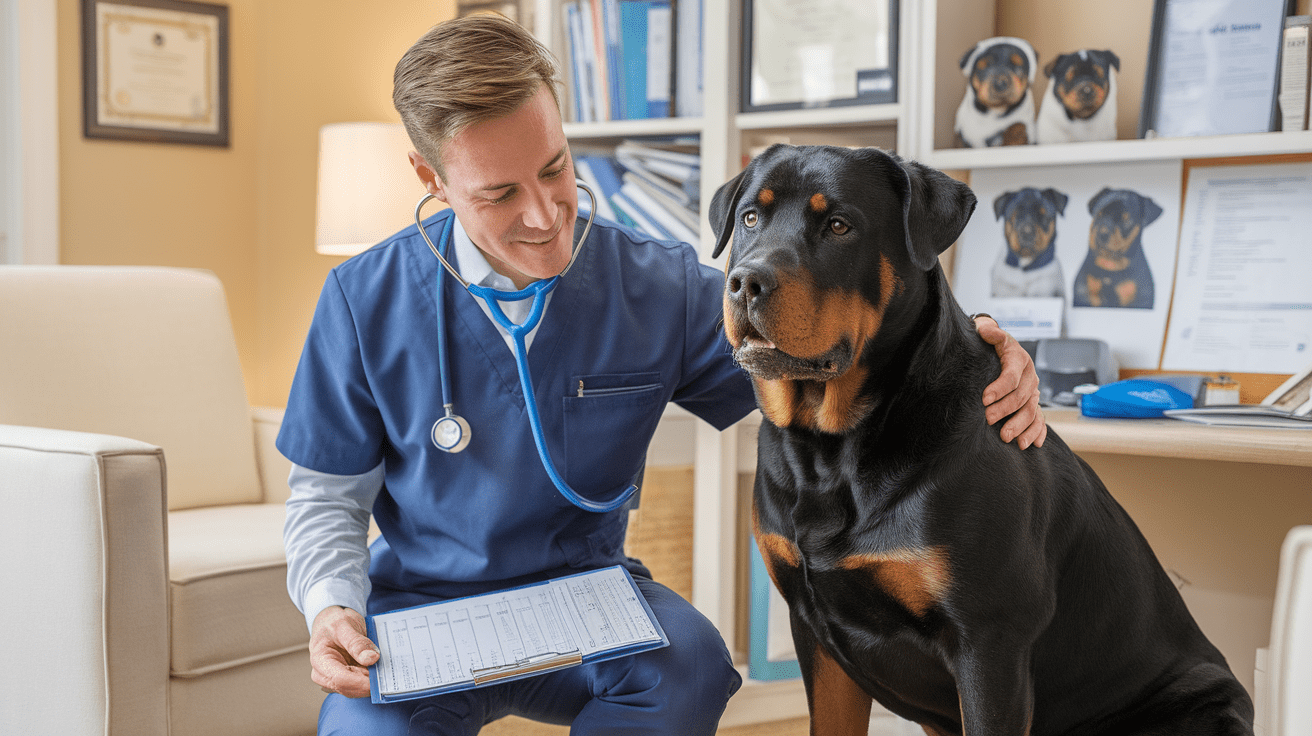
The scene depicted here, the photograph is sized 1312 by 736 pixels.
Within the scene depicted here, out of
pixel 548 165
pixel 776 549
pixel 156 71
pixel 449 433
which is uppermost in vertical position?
pixel 156 71

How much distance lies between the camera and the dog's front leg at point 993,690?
945 mm

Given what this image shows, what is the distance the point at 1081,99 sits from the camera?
1.68 metres

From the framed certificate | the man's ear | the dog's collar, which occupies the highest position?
the framed certificate

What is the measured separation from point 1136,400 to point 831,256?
2.65 ft

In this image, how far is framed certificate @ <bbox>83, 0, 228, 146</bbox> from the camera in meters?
3.00

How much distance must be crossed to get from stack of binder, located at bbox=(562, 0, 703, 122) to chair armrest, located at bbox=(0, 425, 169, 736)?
111 cm

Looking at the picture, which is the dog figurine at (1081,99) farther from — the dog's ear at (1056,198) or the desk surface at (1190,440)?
the desk surface at (1190,440)

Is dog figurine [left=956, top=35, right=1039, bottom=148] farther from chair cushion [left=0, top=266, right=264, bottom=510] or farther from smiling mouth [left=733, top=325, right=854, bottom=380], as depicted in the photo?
chair cushion [left=0, top=266, right=264, bottom=510]

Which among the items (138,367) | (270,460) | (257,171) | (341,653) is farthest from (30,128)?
(341,653)

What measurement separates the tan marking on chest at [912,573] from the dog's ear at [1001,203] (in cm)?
108

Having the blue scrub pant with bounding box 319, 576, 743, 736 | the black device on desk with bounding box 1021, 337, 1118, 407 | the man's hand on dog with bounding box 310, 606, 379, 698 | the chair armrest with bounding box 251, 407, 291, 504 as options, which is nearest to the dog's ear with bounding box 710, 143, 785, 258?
the blue scrub pant with bounding box 319, 576, 743, 736

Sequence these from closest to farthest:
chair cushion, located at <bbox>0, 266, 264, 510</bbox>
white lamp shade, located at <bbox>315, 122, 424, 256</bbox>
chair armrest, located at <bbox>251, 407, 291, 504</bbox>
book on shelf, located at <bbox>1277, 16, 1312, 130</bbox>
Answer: book on shelf, located at <bbox>1277, 16, 1312, 130</bbox>
chair cushion, located at <bbox>0, 266, 264, 510</bbox>
chair armrest, located at <bbox>251, 407, 291, 504</bbox>
white lamp shade, located at <bbox>315, 122, 424, 256</bbox>

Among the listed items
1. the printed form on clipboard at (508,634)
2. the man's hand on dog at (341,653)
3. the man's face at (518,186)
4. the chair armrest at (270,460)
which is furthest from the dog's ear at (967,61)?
the chair armrest at (270,460)

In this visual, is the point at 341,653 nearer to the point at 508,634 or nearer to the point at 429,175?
Answer: the point at 508,634
